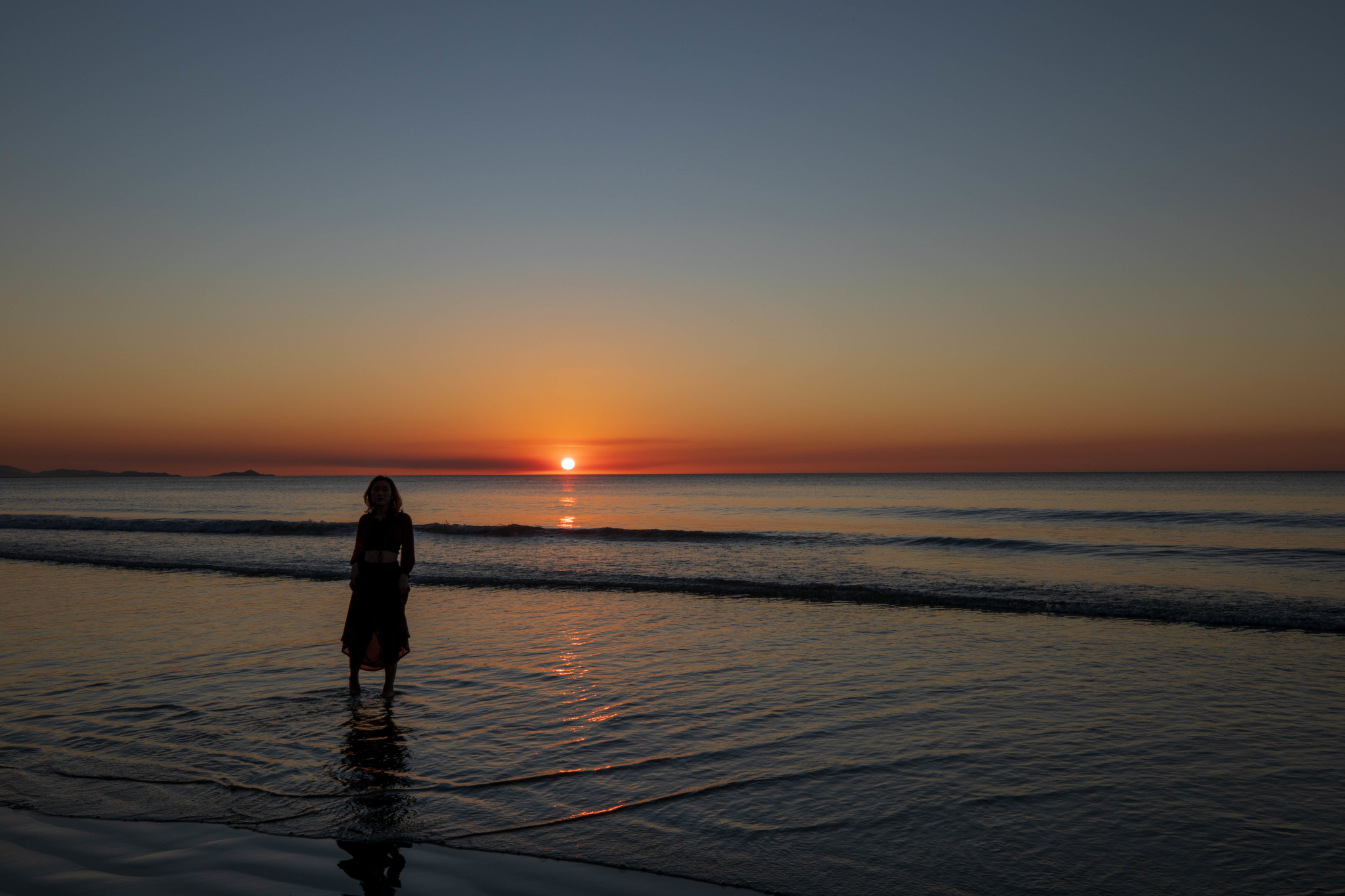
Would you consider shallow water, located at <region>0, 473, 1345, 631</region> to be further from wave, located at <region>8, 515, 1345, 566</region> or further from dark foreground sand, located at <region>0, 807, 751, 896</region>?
dark foreground sand, located at <region>0, 807, 751, 896</region>

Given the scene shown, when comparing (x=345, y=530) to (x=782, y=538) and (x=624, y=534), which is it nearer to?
(x=624, y=534)

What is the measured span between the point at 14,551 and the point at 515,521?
2882cm

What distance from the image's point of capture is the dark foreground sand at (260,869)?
3.74 metres

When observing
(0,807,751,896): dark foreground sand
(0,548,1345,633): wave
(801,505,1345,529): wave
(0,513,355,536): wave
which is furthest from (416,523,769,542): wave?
(0,807,751,896): dark foreground sand

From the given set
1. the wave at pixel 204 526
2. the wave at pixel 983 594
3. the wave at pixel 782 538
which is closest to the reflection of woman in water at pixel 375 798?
the wave at pixel 983 594

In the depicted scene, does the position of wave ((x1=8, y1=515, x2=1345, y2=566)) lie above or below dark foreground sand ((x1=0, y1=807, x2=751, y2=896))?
below

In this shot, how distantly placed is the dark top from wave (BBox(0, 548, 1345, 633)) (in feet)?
28.5

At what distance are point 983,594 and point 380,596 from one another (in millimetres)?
12437

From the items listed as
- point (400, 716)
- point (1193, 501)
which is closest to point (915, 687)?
point (400, 716)

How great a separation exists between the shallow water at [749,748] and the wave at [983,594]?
7.59ft

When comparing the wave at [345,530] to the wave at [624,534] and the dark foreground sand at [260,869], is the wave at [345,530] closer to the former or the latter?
the wave at [624,534]

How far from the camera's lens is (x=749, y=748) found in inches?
235

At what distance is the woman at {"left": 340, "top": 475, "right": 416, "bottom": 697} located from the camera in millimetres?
7535

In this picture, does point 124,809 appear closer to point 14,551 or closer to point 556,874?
point 556,874
